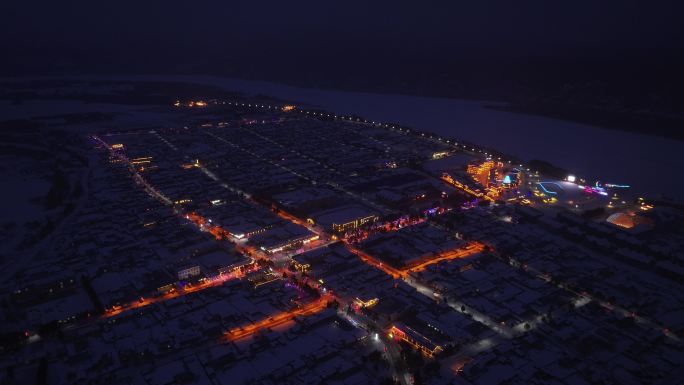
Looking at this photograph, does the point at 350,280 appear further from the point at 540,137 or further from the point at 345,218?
the point at 540,137

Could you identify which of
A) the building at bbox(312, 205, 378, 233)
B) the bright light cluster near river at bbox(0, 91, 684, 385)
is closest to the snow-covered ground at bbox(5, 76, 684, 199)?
the bright light cluster near river at bbox(0, 91, 684, 385)

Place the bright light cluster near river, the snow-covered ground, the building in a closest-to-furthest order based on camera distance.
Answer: the bright light cluster near river, the building, the snow-covered ground

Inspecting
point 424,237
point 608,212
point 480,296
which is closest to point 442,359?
point 480,296

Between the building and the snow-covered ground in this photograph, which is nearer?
the building

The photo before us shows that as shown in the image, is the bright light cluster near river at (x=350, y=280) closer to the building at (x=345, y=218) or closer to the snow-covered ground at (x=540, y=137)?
the building at (x=345, y=218)

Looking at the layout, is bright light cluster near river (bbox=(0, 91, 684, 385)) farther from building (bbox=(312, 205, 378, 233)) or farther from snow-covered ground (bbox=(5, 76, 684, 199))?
snow-covered ground (bbox=(5, 76, 684, 199))

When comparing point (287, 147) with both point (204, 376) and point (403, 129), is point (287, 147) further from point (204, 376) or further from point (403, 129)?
point (204, 376)

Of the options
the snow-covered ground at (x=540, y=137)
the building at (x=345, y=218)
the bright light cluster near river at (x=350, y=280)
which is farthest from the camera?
the snow-covered ground at (x=540, y=137)

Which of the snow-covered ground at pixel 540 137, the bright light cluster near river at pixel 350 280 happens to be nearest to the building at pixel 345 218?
the bright light cluster near river at pixel 350 280

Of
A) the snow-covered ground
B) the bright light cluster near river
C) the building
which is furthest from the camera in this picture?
the snow-covered ground
